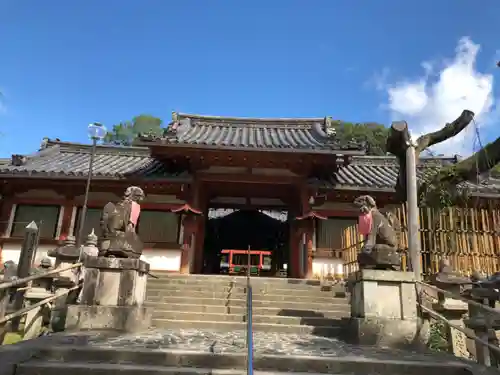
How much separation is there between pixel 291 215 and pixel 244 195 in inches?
82.8

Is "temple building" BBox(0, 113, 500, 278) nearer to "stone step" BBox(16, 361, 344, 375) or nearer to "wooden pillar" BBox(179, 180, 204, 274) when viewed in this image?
"wooden pillar" BBox(179, 180, 204, 274)

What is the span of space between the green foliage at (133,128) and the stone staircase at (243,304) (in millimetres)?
34254

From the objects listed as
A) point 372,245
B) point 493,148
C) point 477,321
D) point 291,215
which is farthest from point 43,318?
point 291,215

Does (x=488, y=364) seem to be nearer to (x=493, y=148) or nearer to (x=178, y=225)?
(x=493, y=148)

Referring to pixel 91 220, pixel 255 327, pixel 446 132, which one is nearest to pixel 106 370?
pixel 255 327

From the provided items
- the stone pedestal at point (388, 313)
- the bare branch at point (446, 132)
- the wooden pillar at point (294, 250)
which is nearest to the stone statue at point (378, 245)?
the stone pedestal at point (388, 313)

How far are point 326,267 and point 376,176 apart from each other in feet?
15.3

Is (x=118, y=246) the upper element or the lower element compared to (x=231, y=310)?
upper

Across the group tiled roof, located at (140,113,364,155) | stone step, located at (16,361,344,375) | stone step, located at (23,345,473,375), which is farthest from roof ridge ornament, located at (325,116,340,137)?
stone step, located at (16,361,344,375)

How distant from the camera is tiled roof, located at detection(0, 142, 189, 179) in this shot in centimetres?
1277

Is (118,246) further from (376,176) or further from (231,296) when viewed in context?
(376,176)

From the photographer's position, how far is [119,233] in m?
6.61

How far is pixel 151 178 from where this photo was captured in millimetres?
12914

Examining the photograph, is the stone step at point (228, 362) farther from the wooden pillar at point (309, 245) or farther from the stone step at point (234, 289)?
the wooden pillar at point (309, 245)
